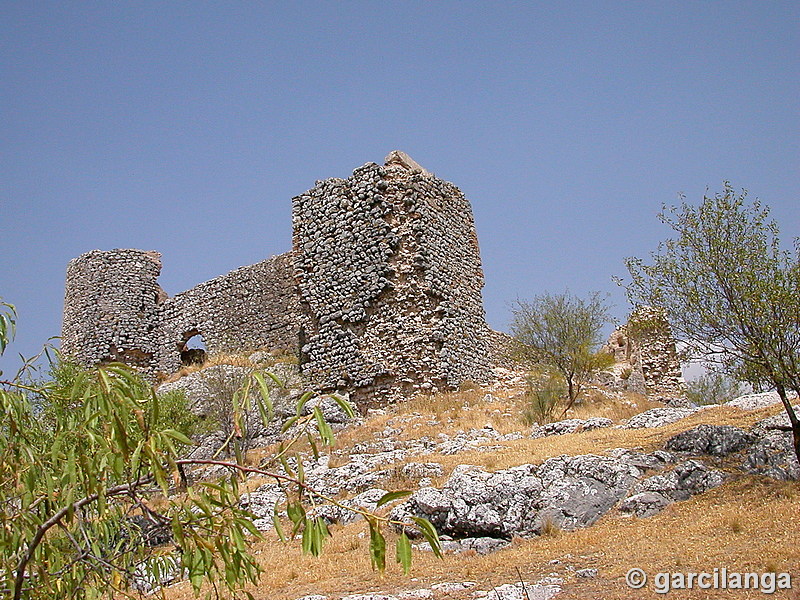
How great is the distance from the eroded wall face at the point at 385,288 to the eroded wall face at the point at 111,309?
7965 mm

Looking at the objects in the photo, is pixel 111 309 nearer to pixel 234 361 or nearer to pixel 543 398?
pixel 234 361

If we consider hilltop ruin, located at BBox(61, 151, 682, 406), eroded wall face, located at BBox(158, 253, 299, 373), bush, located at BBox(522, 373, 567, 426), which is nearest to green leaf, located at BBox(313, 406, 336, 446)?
A: bush, located at BBox(522, 373, 567, 426)

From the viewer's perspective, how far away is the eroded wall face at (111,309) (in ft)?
71.9

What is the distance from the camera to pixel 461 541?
7.59 m

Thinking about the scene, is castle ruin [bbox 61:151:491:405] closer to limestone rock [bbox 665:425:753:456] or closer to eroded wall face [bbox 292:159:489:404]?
eroded wall face [bbox 292:159:489:404]

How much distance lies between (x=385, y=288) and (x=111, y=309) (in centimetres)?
1090

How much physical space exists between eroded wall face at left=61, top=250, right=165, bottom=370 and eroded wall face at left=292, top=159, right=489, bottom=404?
7.96 m

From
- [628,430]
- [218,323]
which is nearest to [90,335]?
[218,323]

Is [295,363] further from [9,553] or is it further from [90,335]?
[9,553]

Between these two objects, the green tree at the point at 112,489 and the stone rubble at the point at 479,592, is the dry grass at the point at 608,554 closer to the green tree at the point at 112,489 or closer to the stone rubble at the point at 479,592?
the stone rubble at the point at 479,592

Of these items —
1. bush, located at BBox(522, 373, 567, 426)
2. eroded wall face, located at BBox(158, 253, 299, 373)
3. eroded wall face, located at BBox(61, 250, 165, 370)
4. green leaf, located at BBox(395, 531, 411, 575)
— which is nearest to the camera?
green leaf, located at BBox(395, 531, 411, 575)

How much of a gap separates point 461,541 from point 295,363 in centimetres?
1037

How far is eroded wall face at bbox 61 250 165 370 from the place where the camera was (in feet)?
71.9

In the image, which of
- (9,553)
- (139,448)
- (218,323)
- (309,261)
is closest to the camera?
(139,448)
